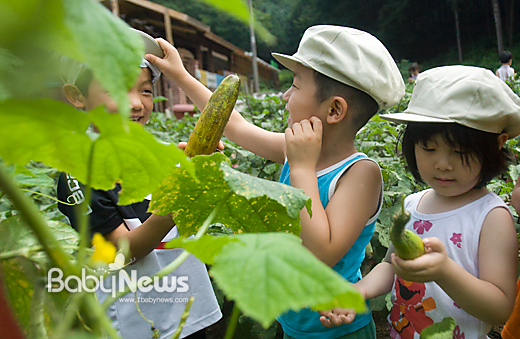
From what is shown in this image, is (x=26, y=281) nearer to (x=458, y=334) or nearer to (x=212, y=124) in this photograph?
(x=212, y=124)

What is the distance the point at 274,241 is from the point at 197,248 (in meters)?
0.09

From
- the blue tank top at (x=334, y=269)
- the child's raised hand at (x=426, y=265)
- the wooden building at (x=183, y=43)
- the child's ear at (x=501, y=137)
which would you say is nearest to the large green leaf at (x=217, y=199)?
the child's raised hand at (x=426, y=265)

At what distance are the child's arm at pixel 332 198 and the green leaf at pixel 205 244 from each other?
70 centimetres

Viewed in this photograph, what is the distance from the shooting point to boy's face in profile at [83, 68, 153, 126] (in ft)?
4.26

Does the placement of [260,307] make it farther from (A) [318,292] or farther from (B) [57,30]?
(B) [57,30]

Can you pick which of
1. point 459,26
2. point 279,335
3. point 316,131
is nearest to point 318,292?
point 316,131

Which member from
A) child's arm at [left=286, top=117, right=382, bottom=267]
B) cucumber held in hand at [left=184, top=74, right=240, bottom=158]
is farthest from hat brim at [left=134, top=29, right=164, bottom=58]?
child's arm at [left=286, top=117, right=382, bottom=267]

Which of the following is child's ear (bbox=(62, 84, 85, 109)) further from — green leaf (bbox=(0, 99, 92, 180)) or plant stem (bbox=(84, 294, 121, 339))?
plant stem (bbox=(84, 294, 121, 339))

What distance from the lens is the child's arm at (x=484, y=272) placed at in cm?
105

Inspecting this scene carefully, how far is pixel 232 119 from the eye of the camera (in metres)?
1.94

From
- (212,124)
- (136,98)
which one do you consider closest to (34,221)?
(212,124)

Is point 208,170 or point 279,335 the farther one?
point 279,335

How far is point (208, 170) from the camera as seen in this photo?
66cm

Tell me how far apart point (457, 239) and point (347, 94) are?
0.70 meters
